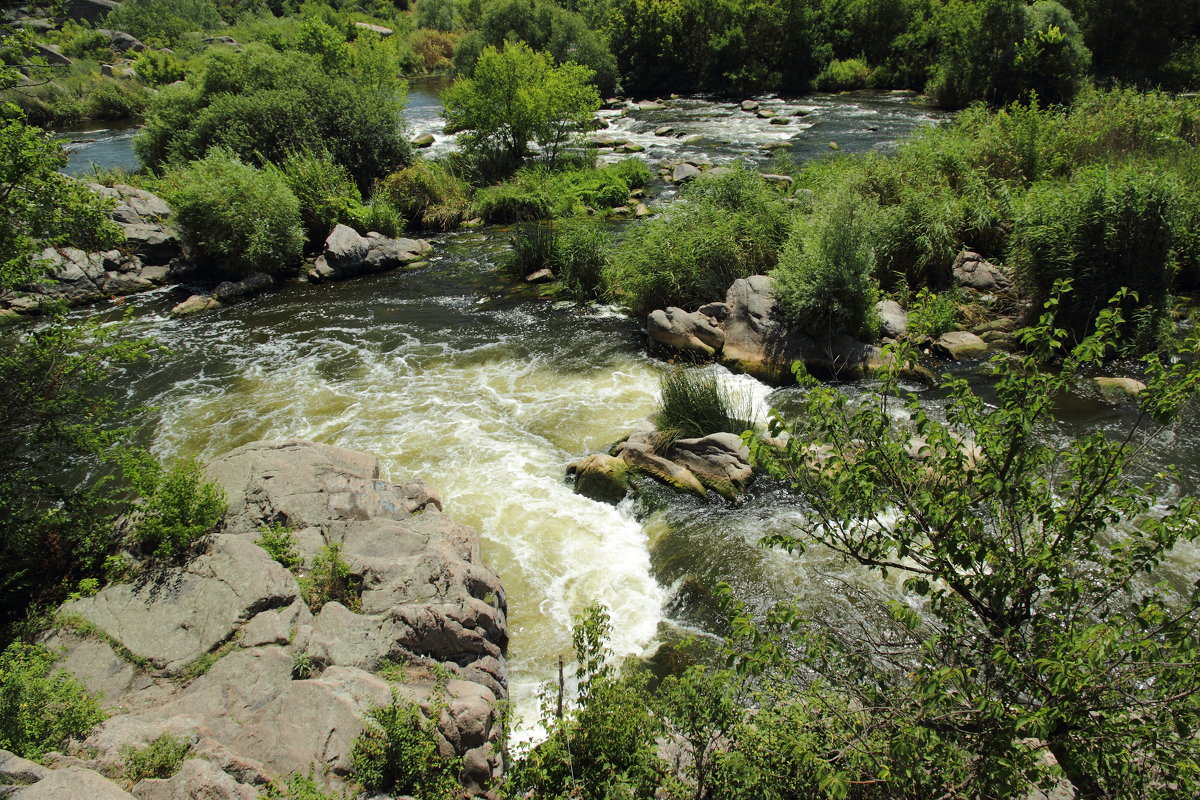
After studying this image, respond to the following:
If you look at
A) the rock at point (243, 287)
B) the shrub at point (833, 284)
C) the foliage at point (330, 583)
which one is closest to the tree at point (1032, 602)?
the foliage at point (330, 583)

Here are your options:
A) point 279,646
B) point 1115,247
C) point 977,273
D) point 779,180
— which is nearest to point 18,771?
point 279,646

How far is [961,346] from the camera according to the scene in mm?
13258

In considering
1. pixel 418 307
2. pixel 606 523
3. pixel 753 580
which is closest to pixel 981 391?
pixel 753 580

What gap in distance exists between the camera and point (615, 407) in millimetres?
12758

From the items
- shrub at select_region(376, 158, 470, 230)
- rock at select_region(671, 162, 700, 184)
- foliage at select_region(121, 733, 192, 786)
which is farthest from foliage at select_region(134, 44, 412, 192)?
foliage at select_region(121, 733, 192, 786)

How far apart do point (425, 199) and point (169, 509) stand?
2032 cm

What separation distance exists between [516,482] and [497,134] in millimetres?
22038

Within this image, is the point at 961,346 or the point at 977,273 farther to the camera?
the point at 977,273

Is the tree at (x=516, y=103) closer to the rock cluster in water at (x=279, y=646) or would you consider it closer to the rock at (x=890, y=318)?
the rock at (x=890, y=318)

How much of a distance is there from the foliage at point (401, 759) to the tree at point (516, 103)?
2600 cm

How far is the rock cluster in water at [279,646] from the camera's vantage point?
4789mm

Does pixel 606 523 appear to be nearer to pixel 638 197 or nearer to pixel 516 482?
pixel 516 482

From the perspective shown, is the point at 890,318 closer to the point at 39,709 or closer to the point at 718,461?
the point at 718,461

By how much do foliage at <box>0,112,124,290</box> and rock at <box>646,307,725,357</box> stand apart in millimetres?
10174
